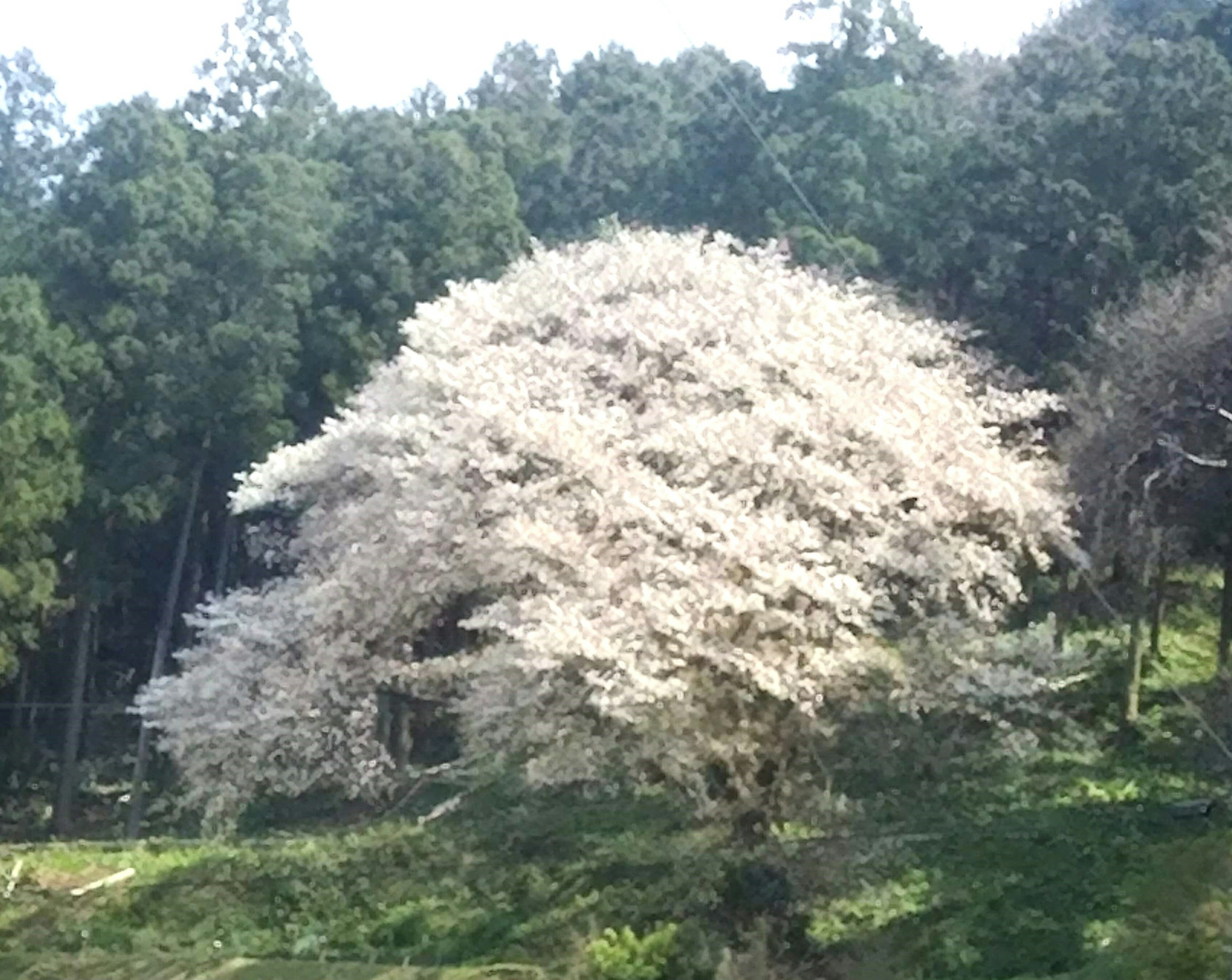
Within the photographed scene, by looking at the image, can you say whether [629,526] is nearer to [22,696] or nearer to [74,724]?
[74,724]

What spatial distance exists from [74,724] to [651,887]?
10351 millimetres

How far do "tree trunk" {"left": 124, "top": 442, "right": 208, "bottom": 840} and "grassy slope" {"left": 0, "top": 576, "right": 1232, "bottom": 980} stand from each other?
14.8ft

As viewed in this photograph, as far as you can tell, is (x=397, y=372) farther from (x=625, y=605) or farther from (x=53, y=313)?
(x=53, y=313)

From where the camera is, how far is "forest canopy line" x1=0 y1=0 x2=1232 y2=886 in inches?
406

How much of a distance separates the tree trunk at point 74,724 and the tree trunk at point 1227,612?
11.7 meters

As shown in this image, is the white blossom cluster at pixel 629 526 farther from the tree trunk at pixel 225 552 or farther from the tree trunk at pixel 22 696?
the tree trunk at pixel 22 696

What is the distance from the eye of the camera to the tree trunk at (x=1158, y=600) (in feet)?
40.1

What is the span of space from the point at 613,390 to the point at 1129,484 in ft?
11.9

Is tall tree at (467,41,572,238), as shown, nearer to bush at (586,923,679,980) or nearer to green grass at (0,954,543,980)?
green grass at (0,954,543,980)

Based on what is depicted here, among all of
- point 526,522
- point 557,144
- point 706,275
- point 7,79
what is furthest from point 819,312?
point 7,79

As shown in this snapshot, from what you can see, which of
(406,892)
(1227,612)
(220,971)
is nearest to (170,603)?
(406,892)

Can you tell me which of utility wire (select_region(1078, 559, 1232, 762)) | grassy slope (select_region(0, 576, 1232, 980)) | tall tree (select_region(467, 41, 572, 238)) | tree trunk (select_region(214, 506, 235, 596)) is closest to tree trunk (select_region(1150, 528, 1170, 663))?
utility wire (select_region(1078, 559, 1232, 762))

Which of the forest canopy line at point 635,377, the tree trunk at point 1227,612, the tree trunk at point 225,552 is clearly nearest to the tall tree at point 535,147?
the forest canopy line at point 635,377

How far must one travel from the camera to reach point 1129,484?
1147cm
